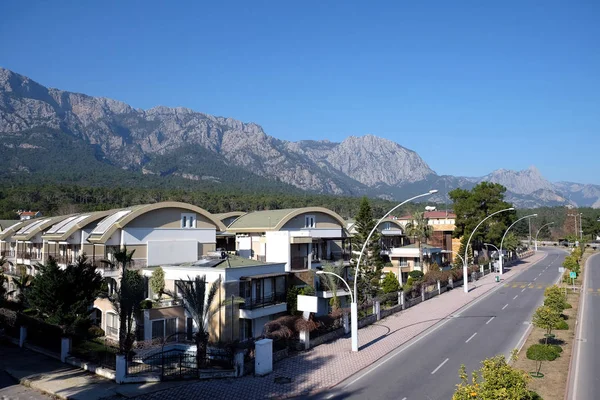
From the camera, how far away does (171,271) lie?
99.5 ft

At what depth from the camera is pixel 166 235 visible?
3600 centimetres

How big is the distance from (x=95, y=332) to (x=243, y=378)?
14.8m

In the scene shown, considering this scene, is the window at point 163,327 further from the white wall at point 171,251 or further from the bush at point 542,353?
the bush at point 542,353

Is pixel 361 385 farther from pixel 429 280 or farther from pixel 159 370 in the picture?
pixel 429 280

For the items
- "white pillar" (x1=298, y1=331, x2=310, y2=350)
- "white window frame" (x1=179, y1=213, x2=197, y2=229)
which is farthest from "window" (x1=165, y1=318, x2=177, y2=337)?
"white window frame" (x1=179, y1=213, x2=197, y2=229)

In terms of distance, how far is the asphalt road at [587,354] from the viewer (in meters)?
18.9

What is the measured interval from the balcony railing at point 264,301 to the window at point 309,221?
11384 mm

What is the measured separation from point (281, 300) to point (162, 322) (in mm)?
7978

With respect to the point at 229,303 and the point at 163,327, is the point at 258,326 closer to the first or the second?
the point at 229,303

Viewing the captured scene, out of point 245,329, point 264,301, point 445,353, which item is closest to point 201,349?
point 245,329

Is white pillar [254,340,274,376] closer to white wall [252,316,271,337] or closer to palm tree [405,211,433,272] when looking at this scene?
white wall [252,316,271,337]

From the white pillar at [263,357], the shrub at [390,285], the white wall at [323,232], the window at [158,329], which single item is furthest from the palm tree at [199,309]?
the shrub at [390,285]

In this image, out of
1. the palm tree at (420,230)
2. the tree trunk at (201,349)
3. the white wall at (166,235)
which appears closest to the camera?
the tree trunk at (201,349)

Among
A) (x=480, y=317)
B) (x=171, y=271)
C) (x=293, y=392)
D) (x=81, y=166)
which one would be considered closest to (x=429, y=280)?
(x=480, y=317)
